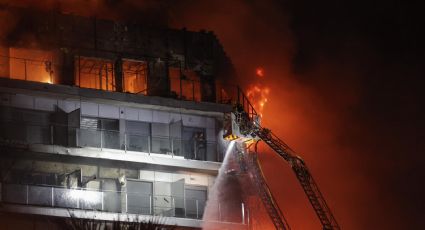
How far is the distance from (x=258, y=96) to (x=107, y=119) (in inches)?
473

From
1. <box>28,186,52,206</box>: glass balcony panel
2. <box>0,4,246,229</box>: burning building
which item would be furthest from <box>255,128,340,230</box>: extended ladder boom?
<box>28,186,52,206</box>: glass balcony panel

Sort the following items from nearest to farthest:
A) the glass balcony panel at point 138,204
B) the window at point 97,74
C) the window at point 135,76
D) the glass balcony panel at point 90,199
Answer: the glass balcony panel at point 90,199 → the glass balcony panel at point 138,204 → the window at point 97,74 → the window at point 135,76

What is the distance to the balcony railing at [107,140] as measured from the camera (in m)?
64.3

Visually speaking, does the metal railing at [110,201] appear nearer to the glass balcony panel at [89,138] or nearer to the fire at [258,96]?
the glass balcony panel at [89,138]

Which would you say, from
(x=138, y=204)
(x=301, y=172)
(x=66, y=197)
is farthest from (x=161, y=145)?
(x=301, y=172)

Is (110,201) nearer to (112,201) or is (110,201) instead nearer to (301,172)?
(112,201)

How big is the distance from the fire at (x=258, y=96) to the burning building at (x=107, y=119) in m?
3.14

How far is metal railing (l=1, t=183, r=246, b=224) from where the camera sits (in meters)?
62.7

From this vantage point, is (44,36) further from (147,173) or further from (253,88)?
(253,88)

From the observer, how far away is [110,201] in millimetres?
66062

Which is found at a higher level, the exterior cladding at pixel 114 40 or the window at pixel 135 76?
the exterior cladding at pixel 114 40

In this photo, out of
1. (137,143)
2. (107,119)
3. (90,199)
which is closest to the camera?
(90,199)

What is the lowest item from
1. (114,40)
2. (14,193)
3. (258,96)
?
(14,193)

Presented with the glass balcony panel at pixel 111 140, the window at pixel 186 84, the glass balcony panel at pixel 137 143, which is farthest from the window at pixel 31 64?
the window at pixel 186 84
